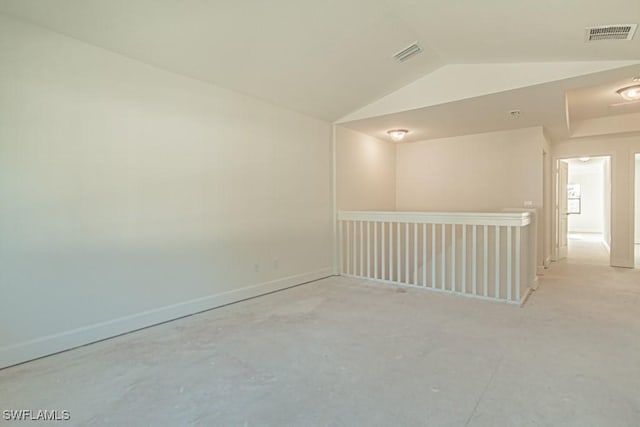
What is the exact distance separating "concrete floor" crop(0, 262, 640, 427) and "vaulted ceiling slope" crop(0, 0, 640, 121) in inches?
99.1

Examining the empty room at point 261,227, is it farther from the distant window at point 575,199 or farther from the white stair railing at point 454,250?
the distant window at point 575,199

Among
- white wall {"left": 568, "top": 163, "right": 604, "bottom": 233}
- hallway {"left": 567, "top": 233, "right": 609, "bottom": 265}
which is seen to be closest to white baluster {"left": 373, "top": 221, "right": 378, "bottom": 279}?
hallway {"left": 567, "top": 233, "right": 609, "bottom": 265}

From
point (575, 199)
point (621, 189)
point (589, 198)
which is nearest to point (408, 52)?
point (621, 189)

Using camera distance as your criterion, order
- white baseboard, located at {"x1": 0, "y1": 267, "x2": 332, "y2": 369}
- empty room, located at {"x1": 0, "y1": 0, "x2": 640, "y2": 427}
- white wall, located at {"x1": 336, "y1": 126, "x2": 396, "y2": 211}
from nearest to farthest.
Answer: empty room, located at {"x1": 0, "y1": 0, "x2": 640, "y2": 427}
white baseboard, located at {"x1": 0, "y1": 267, "x2": 332, "y2": 369}
white wall, located at {"x1": 336, "y1": 126, "x2": 396, "y2": 211}

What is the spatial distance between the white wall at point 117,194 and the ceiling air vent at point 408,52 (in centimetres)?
167

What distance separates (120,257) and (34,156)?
3.29 ft

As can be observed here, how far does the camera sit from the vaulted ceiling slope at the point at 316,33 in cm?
242

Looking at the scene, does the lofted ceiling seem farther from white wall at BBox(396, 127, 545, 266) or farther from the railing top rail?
the railing top rail

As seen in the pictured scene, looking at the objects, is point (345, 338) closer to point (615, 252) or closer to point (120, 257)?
point (120, 257)

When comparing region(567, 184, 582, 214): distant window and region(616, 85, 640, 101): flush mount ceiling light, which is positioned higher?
region(616, 85, 640, 101): flush mount ceiling light

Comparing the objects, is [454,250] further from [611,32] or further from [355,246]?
[611,32]

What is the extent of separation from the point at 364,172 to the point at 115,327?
4404 millimetres

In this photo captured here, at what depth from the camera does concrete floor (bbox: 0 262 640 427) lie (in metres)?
1.74

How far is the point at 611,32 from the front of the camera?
8.71ft
